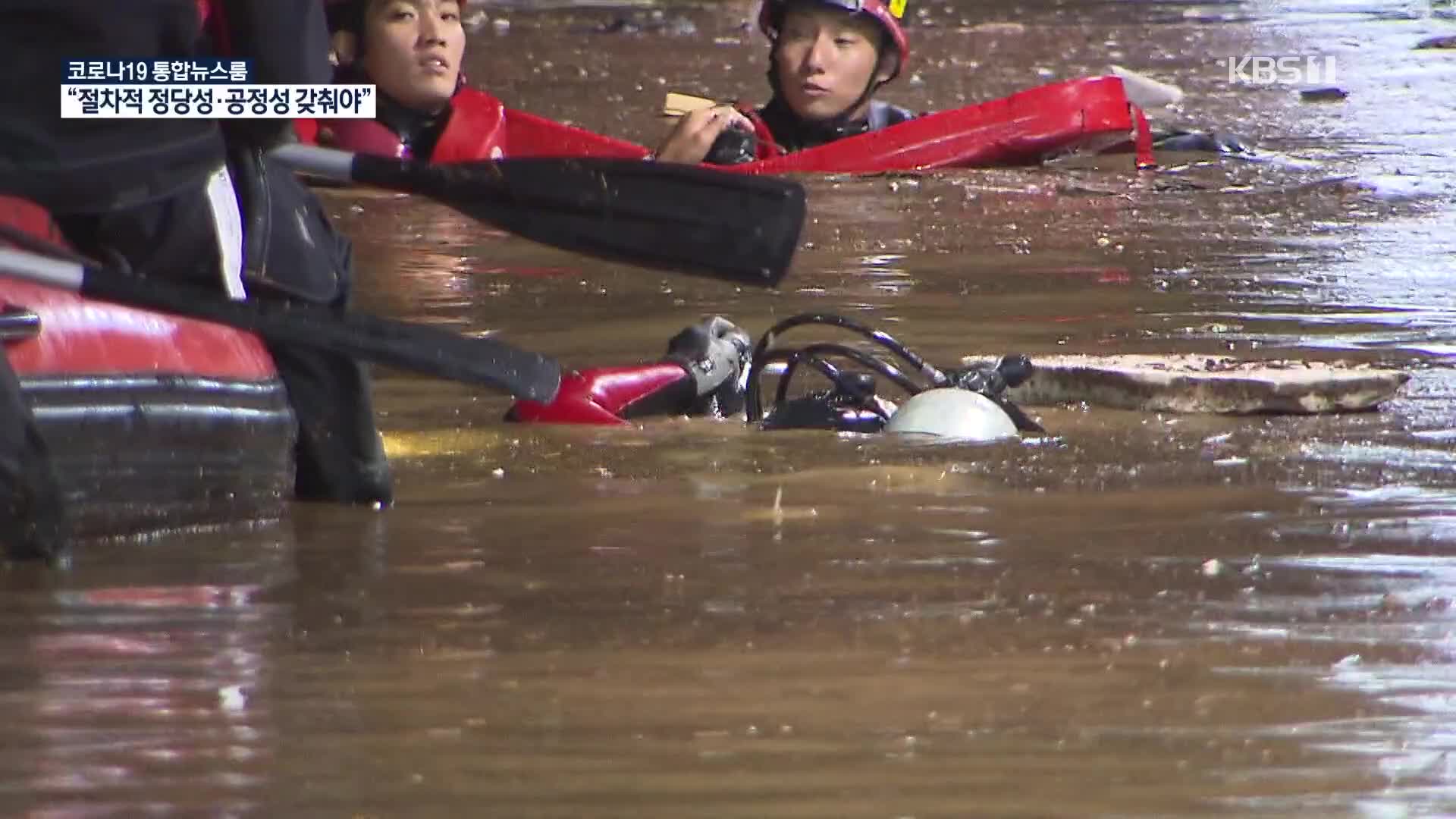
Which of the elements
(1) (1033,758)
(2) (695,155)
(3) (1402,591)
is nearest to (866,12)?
(2) (695,155)

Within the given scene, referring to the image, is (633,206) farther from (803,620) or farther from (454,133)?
(454,133)

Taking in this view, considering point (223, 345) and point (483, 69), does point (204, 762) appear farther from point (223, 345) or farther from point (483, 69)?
point (483, 69)

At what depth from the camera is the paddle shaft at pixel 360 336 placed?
4.10m

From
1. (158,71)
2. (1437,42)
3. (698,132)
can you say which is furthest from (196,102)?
(1437,42)

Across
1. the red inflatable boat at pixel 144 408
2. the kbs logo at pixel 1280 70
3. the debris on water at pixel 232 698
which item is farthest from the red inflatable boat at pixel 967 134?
the debris on water at pixel 232 698

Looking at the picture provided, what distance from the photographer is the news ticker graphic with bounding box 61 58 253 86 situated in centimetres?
408

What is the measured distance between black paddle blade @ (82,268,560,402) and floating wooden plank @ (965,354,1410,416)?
5.09ft

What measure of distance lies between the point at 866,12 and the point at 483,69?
6.16 meters

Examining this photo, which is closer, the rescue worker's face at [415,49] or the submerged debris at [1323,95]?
the rescue worker's face at [415,49]

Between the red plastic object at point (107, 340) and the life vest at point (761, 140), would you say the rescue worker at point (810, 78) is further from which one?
the red plastic object at point (107, 340)

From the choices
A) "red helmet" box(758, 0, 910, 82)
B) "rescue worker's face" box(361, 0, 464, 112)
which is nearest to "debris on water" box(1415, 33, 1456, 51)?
"red helmet" box(758, 0, 910, 82)

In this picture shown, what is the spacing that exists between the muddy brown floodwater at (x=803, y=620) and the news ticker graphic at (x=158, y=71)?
0.70 meters

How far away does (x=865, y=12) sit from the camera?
9.70m

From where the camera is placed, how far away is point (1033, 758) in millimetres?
2936
